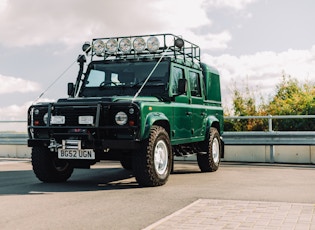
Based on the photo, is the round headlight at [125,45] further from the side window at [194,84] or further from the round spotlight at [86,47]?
the side window at [194,84]

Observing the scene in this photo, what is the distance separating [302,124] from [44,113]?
8.88 metres

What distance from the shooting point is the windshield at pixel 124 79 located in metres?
9.27

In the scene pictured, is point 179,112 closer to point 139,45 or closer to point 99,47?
point 139,45

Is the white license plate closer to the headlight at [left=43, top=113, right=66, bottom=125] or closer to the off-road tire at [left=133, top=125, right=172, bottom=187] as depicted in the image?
the headlight at [left=43, top=113, right=66, bottom=125]

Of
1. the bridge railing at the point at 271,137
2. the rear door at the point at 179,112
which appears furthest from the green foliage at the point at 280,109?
the rear door at the point at 179,112

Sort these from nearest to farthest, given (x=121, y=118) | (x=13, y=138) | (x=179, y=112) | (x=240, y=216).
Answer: (x=240, y=216) → (x=121, y=118) → (x=179, y=112) → (x=13, y=138)

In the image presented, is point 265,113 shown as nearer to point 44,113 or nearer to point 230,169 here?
point 230,169

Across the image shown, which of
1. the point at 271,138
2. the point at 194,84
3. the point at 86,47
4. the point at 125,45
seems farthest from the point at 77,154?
the point at 271,138

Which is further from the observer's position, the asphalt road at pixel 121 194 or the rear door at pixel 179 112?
the rear door at pixel 179 112

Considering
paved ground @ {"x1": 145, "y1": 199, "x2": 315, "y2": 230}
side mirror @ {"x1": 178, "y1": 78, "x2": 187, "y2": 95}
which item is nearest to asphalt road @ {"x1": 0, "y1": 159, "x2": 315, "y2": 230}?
paved ground @ {"x1": 145, "y1": 199, "x2": 315, "y2": 230}

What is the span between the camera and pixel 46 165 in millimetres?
8945

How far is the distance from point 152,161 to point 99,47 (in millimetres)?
3104

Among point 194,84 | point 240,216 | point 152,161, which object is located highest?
point 194,84

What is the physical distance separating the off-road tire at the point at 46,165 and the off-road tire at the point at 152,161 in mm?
1561
